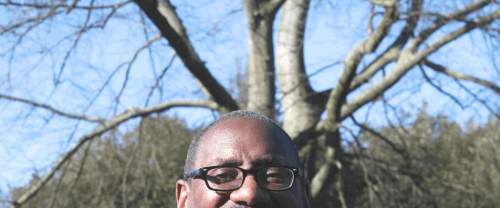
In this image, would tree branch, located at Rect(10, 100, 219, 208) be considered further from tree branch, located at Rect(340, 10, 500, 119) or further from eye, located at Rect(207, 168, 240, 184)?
eye, located at Rect(207, 168, 240, 184)

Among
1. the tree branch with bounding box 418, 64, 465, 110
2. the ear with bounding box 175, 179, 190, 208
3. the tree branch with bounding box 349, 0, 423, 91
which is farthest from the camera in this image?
the tree branch with bounding box 418, 64, 465, 110

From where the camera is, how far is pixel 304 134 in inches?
239

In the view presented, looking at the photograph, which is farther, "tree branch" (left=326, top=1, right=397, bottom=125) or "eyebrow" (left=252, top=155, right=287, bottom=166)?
"tree branch" (left=326, top=1, right=397, bottom=125)

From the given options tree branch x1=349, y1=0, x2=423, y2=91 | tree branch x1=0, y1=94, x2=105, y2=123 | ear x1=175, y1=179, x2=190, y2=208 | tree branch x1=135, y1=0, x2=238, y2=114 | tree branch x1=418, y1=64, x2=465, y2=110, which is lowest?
ear x1=175, y1=179, x2=190, y2=208

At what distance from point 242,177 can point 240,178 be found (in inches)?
0.5

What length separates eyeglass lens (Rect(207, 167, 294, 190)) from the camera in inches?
56.4

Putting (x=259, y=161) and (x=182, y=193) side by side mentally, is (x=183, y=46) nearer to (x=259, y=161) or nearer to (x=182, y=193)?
(x=182, y=193)

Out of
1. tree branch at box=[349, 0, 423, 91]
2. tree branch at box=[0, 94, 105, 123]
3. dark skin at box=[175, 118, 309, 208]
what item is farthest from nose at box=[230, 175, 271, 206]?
tree branch at box=[0, 94, 105, 123]

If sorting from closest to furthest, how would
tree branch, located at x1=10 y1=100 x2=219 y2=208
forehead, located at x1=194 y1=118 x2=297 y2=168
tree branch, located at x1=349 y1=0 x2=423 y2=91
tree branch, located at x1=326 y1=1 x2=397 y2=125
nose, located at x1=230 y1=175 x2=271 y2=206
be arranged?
nose, located at x1=230 y1=175 x2=271 y2=206
forehead, located at x1=194 y1=118 x2=297 y2=168
tree branch, located at x1=326 y1=1 x2=397 y2=125
tree branch, located at x1=349 y1=0 x2=423 y2=91
tree branch, located at x1=10 y1=100 x2=219 y2=208

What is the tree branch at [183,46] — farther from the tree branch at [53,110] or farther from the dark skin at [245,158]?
the dark skin at [245,158]

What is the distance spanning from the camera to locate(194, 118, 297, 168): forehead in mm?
1475

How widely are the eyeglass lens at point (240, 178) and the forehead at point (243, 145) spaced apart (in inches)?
Result: 1.1

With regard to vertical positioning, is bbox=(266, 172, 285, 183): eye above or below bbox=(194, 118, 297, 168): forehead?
below

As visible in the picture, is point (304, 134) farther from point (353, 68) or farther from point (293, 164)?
point (293, 164)
